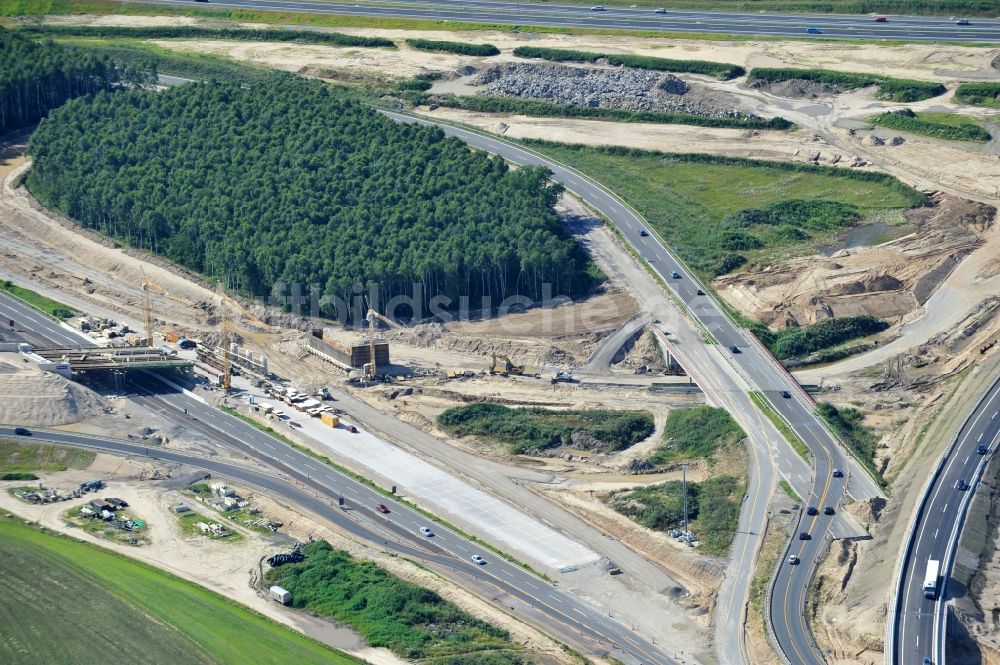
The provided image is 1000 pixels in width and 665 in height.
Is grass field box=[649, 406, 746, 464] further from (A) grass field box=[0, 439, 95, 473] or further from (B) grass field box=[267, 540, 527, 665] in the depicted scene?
(A) grass field box=[0, 439, 95, 473]

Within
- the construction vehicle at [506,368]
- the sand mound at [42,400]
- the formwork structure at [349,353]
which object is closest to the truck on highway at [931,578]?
the construction vehicle at [506,368]

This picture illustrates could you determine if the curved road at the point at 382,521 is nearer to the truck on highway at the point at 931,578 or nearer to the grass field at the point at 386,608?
the grass field at the point at 386,608

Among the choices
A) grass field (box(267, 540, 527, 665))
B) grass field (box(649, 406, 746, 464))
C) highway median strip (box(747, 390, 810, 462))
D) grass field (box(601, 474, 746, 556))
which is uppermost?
highway median strip (box(747, 390, 810, 462))

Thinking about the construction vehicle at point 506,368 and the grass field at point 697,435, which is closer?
the grass field at point 697,435

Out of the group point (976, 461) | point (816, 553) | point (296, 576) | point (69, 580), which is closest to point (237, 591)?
point (296, 576)

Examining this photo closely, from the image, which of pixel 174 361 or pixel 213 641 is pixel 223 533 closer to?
pixel 213 641

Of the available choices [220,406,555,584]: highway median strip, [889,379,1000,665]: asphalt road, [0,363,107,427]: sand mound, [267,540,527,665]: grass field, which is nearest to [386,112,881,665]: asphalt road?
[889,379,1000,665]: asphalt road

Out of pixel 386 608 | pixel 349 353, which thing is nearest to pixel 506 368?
pixel 349 353
